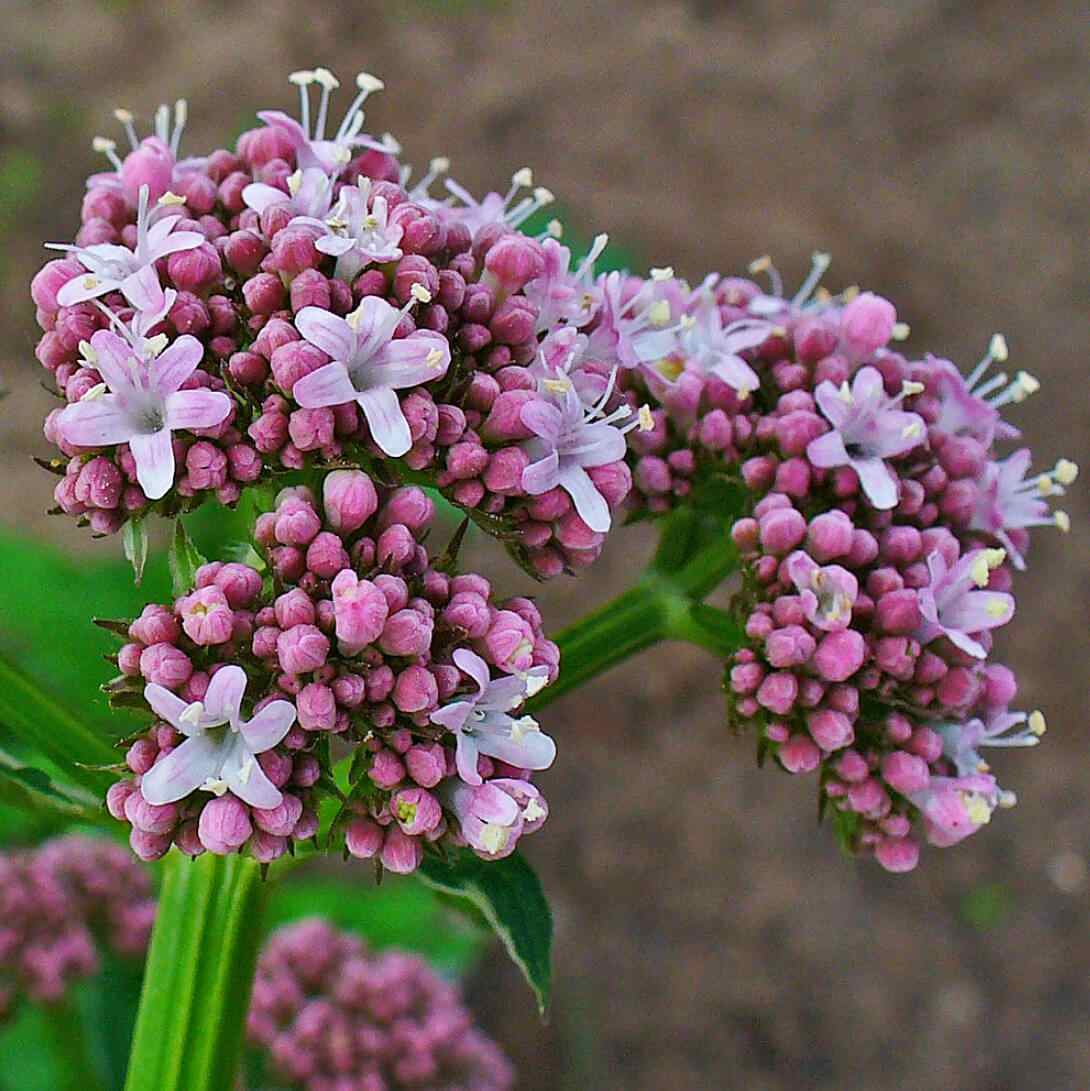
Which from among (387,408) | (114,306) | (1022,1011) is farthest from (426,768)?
(1022,1011)

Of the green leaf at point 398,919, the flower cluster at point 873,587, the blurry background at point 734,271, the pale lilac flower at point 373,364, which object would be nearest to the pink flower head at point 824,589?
the flower cluster at point 873,587

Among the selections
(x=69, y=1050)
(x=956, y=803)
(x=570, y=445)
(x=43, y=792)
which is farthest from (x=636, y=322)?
(x=69, y=1050)

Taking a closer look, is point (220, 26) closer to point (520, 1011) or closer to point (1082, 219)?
point (1082, 219)

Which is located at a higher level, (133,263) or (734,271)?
(133,263)

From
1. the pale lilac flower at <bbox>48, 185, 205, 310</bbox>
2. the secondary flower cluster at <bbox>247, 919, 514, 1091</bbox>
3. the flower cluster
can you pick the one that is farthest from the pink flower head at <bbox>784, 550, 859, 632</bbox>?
the secondary flower cluster at <bbox>247, 919, 514, 1091</bbox>

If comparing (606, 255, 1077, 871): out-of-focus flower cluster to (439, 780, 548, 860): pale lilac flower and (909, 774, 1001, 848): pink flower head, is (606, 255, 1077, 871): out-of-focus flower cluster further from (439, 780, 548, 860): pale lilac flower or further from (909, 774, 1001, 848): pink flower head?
(439, 780, 548, 860): pale lilac flower

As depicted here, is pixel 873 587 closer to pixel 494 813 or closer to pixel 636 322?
pixel 636 322

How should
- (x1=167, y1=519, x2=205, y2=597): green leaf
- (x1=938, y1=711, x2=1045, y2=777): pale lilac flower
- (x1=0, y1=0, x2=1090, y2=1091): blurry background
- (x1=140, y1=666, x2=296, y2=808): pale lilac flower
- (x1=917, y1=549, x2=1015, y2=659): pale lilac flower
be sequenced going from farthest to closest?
(x1=0, y1=0, x2=1090, y2=1091): blurry background → (x1=938, y1=711, x2=1045, y2=777): pale lilac flower → (x1=917, y1=549, x2=1015, y2=659): pale lilac flower → (x1=167, y1=519, x2=205, y2=597): green leaf → (x1=140, y1=666, x2=296, y2=808): pale lilac flower
